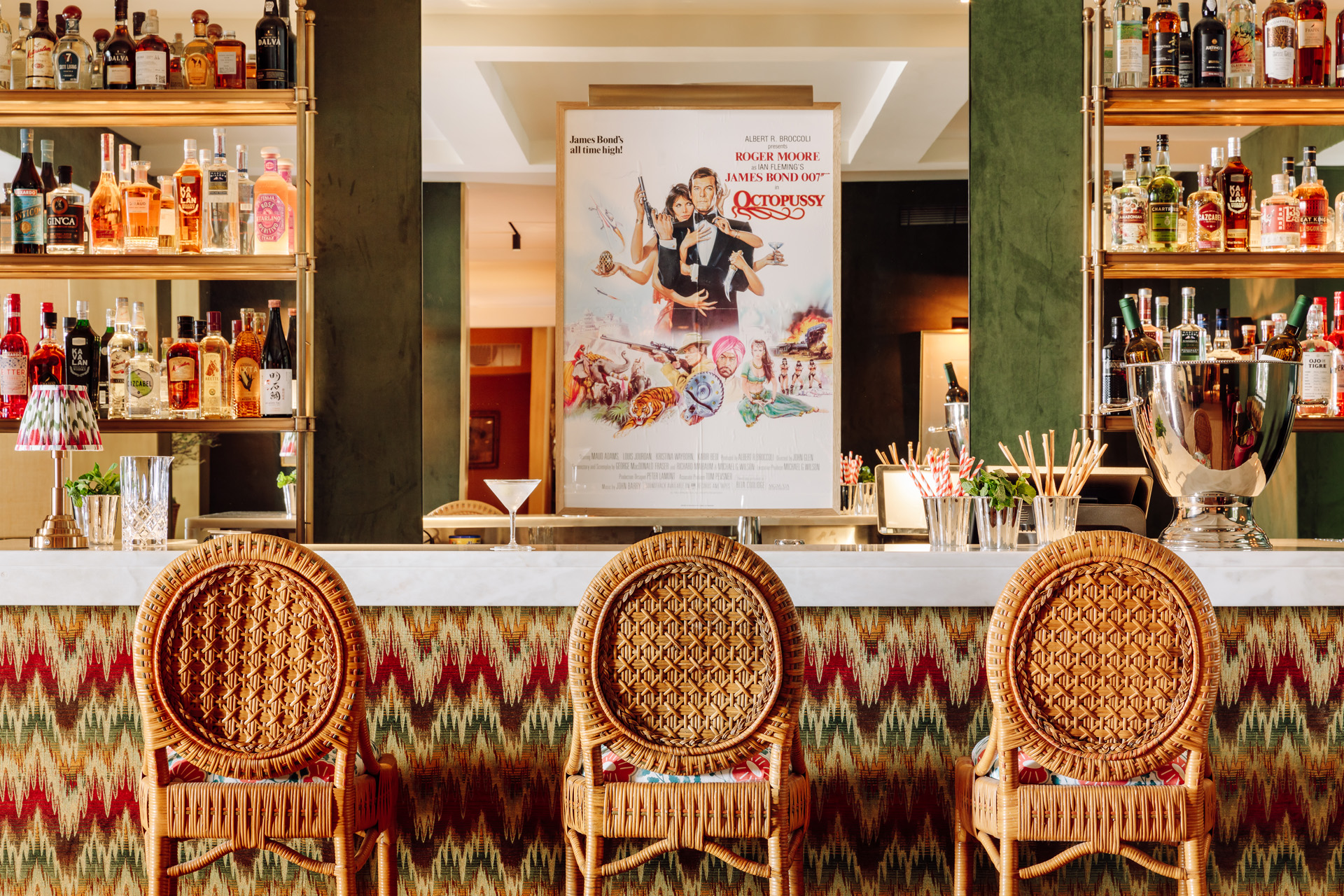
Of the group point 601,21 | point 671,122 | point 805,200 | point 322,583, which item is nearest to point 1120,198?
point 805,200

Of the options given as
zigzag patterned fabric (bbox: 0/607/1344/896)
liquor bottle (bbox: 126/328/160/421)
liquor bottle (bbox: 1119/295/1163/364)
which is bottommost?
zigzag patterned fabric (bbox: 0/607/1344/896)

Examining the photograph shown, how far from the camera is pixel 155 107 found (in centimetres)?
267

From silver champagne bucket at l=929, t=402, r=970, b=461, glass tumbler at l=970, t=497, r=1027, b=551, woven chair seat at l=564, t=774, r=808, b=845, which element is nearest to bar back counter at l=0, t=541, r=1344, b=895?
glass tumbler at l=970, t=497, r=1027, b=551

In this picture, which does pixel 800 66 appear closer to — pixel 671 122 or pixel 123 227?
pixel 671 122

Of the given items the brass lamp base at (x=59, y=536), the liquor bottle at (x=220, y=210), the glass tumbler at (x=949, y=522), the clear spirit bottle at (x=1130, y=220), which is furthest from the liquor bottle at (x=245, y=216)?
the clear spirit bottle at (x=1130, y=220)

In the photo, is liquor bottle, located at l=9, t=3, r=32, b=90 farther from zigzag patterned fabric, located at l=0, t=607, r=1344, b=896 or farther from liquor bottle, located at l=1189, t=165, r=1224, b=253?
liquor bottle, located at l=1189, t=165, r=1224, b=253

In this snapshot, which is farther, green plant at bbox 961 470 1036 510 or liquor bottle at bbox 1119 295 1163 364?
liquor bottle at bbox 1119 295 1163 364

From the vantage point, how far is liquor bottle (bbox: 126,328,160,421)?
2.72 metres

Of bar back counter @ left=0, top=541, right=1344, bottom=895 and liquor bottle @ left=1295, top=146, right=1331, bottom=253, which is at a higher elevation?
liquor bottle @ left=1295, top=146, right=1331, bottom=253

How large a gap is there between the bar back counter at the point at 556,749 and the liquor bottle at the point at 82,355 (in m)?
0.94

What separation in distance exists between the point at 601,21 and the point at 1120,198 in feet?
5.83

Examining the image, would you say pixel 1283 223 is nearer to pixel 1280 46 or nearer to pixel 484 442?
pixel 1280 46

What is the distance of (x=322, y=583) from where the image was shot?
1474 millimetres

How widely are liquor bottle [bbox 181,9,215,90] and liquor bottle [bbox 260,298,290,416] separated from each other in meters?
0.59
